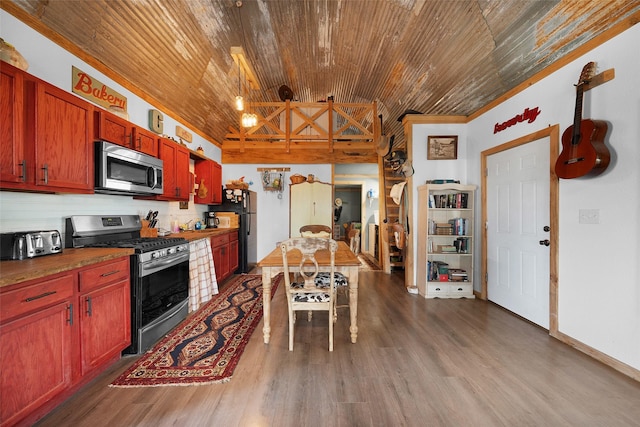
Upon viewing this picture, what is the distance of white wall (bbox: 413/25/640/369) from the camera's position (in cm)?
191

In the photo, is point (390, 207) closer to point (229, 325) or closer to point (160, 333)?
point (229, 325)

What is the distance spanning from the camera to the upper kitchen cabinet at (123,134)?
224 cm

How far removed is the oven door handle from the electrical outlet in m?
3.96

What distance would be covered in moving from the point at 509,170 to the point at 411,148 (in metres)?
1.33

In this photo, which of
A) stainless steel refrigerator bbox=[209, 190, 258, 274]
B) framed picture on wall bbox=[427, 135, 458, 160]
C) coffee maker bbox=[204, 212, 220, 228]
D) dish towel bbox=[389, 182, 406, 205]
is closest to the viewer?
framed picture on wall bbox=[427, 135, 458, 160]

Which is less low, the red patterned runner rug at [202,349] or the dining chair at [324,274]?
the dining chair at [324,274]

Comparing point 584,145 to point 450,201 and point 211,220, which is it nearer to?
point 450,201

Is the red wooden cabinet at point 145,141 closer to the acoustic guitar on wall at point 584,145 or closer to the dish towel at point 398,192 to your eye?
the dish towel at point 398,192

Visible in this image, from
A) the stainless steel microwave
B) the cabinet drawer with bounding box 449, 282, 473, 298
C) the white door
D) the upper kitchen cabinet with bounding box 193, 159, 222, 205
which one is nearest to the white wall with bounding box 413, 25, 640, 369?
the white door

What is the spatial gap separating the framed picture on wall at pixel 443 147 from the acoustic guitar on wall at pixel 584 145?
1.54 m

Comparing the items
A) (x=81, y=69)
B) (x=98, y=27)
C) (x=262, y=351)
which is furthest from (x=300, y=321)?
(x=98, y=27)

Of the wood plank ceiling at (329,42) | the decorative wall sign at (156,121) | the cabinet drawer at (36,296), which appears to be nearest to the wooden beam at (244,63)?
the wood plank ceiling at (329,42)

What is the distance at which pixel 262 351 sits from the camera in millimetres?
2193

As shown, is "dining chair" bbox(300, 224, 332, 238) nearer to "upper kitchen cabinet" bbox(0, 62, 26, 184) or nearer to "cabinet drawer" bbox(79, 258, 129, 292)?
"cabinet drawer" bbox(79, 258, 129, 292)
